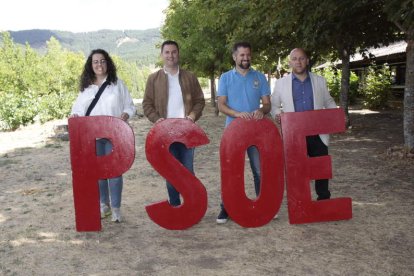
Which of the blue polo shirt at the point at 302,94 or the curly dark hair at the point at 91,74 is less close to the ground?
the curly dark hair at the point at 91,74

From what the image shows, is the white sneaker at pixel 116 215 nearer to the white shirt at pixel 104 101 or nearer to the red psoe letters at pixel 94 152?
the red psoe letters at pixel 94 152

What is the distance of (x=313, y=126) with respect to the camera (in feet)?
13.2

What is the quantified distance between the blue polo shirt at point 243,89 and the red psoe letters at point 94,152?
105 cm

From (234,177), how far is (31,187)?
398 centimetres

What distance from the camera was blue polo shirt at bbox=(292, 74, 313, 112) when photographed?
4.25 metres

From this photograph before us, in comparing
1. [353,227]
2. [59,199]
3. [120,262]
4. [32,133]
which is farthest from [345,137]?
[32,133]

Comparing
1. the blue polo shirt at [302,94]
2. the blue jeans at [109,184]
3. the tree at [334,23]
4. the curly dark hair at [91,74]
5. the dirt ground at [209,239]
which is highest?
the tree at [334,23]

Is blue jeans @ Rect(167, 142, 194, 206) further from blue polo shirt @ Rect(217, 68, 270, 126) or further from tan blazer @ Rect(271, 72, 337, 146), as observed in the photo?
tan blazer @ Rect(271, 72, 337, 146)

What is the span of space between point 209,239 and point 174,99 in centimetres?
145

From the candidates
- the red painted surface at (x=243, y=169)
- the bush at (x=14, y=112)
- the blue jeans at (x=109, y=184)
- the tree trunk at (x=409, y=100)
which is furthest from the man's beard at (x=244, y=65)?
the bush at (x=14, y=112)

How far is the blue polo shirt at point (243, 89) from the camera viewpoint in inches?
158

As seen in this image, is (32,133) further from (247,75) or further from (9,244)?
(247,75)

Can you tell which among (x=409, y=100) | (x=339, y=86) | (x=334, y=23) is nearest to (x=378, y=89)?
(x=339, y=86)

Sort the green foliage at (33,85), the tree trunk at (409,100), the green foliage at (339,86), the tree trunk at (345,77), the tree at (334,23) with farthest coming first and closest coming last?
the green foliage at (339,86) → the green foliage at (33,85) → the tree trunk at (345,77) → the tree trunk at (409,100) → the tree at (334,23)
